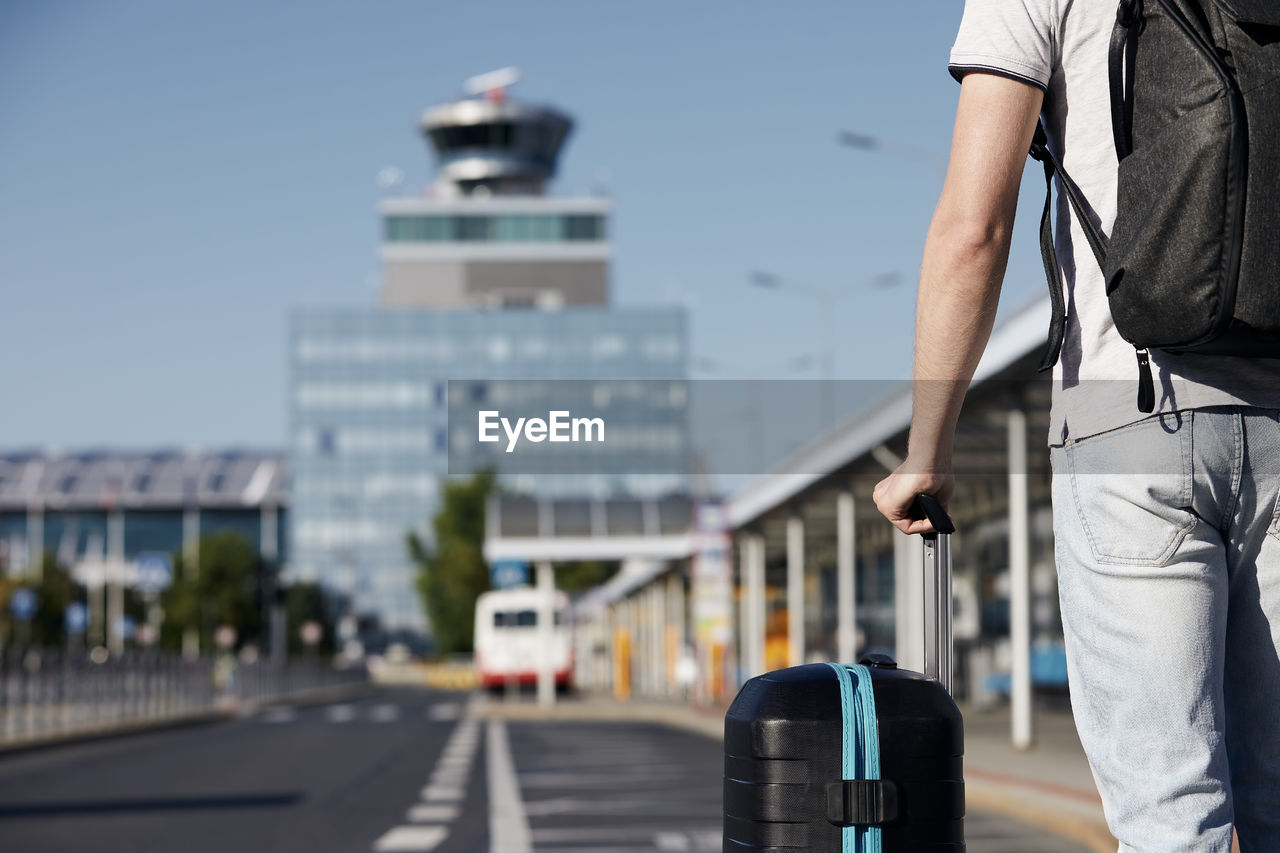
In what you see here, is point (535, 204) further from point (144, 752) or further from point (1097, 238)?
point (1097, 238)

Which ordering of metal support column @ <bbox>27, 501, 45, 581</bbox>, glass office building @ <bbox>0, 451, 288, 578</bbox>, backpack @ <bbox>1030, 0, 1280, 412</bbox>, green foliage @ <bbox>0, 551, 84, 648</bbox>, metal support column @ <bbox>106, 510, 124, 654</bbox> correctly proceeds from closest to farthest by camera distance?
backpack @ <bbox>1030, 0, 1280, 412</bbox>
green foliage @ <bbox>0, 551, 84, 648</bbox>
metal support column @ <bbox>106, 510, 124, 654</bbox>
metal support column @ <bbox>27, 501, 45, 581</bbox>
glass office building @ <bbox>0, 451, 288, 578</bbox>

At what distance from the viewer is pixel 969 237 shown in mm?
2721

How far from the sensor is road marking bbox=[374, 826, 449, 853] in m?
10.2

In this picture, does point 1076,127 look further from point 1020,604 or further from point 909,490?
point 1020,604

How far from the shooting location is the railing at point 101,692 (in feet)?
84.4

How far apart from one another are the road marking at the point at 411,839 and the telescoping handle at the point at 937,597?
7343 millimetres

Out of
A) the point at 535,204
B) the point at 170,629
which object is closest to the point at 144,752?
the point at 170,629

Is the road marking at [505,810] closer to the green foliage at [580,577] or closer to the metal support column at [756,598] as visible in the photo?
the metal support column at [756,598]

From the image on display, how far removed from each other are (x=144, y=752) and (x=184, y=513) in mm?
143431

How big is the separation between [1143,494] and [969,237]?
17.6 inches

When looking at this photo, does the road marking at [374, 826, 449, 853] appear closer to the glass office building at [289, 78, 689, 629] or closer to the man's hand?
the man's hand

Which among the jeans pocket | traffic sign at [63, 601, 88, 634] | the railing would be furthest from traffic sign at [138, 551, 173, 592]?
the jeans pocket

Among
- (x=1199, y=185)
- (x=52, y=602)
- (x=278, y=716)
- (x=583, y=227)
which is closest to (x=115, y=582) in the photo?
(x=52, y=602)

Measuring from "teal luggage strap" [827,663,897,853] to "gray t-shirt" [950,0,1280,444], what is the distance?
48 centimetres
